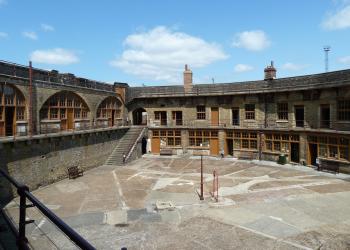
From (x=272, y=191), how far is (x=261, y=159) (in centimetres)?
1153

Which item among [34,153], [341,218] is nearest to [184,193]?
[341,218]

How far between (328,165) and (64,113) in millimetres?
21648

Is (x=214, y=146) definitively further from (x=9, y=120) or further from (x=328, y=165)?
(x=9, y=120)

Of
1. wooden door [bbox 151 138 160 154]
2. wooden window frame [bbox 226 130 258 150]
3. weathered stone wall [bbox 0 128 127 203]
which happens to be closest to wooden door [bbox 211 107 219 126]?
wooden window frame [bbox 226 130 258 150]

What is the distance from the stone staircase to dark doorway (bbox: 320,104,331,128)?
1782cm

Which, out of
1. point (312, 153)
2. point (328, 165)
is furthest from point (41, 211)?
point (312, 153)

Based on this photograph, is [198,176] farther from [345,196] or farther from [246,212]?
[345,196]

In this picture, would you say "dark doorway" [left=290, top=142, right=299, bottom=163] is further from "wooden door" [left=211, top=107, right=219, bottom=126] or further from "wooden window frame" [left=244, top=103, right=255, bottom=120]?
"wooden door" [left=211, top=107, right=219, bottom=126]

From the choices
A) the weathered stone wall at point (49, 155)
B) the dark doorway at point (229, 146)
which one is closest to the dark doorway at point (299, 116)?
the dark doorway at point (229, 146)

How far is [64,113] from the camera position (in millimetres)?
24500

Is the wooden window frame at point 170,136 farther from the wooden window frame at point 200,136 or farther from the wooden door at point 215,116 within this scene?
the wooden door at point 215,116

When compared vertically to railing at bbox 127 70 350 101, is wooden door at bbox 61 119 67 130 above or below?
below

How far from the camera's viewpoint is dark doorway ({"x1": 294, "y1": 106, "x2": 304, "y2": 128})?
88.4ft

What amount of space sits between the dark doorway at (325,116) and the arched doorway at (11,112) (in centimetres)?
2260
